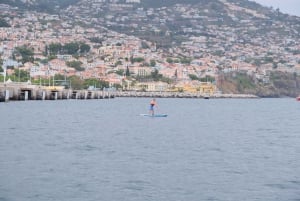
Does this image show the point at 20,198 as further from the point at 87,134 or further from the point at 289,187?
the point at 87,134

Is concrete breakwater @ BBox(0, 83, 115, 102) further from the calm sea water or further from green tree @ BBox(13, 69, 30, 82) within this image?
the calm sea water

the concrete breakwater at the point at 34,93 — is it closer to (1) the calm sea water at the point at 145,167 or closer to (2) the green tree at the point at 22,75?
(2) the green tree at the point at 22,75

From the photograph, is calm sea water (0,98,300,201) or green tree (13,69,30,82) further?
green tree (13,69,30,82)

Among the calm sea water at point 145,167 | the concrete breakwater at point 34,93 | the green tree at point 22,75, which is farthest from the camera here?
the green tree at point 22,75

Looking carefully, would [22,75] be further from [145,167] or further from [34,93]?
[145,167]

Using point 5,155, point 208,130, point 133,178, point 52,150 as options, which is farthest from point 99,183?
point 208,130

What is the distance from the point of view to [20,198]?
22781 mm

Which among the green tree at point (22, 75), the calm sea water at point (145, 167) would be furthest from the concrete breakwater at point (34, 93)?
the calm sea water at point (145, 167)

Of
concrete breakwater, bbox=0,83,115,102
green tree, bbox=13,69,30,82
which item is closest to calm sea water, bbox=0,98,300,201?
concrete breakwater, bbox=0,83,115,102

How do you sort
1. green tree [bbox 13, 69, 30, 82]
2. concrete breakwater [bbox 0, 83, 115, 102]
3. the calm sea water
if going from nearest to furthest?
the calm sea water
concrete breakwater [bbox 0, 83, 115, 102]
green tree [bbox 13, 69, 30, 82]

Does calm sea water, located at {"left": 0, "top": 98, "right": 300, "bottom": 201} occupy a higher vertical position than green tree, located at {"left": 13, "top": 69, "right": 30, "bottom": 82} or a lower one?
lower

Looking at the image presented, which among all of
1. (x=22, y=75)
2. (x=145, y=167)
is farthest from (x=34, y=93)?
(x=145, y=167)

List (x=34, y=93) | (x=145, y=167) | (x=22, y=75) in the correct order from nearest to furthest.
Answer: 1. (x=145, y=167)
2. (x=34, y=93)
3. (x=22, y=75)

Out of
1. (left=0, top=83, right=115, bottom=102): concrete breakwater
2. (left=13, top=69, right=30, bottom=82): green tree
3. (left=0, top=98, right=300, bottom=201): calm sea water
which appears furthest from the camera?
(left=13, top=69, right=30, bottom=82): green tree
